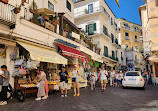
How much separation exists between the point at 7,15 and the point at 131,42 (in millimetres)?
42194

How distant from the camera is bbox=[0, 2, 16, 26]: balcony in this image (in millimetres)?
6904

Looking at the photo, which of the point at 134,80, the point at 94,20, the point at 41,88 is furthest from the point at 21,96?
the point at 94,20

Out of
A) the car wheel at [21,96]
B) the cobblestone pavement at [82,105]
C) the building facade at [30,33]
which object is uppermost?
the building facade at [30,33]

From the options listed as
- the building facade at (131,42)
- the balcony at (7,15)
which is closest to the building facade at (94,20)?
the building facade at (131,42)

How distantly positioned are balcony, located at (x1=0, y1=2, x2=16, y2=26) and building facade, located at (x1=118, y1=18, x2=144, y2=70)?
116 feet

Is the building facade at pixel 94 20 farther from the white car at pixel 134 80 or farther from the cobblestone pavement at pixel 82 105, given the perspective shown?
the cobblestone pavement at pixel 82 105

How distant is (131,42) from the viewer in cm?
4384

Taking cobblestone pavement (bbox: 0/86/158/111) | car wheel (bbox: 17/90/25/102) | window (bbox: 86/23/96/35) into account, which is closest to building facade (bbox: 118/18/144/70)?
window (bbox: 86/23/96/35)

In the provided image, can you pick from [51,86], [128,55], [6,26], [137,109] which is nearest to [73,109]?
[137,109]

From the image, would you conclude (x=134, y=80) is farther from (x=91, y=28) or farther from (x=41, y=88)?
(x=91, y=28)

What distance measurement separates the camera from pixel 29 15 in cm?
959

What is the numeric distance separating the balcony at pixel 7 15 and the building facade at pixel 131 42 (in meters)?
35.4

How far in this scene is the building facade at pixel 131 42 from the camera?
39000mm

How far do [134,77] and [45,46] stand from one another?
7.88m
